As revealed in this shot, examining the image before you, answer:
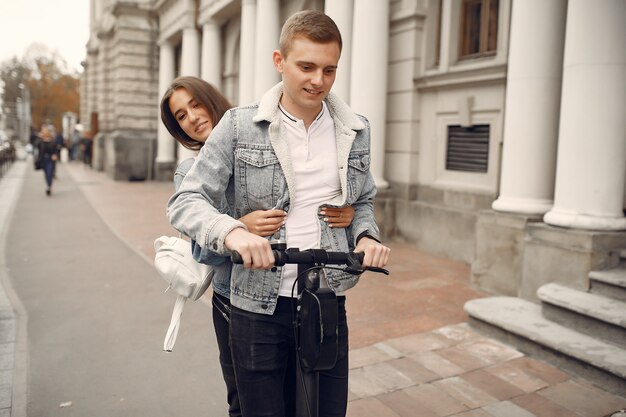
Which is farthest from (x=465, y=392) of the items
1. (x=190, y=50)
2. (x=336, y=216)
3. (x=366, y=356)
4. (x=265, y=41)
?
(x=190, y=50)

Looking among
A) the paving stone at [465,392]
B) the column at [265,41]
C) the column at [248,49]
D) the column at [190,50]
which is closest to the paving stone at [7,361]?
the paving stone at [465,392]

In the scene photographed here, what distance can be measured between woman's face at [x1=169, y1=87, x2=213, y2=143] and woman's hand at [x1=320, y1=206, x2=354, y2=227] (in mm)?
755

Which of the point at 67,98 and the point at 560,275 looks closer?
the point at 560,275

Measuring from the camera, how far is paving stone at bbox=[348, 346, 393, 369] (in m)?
4.32

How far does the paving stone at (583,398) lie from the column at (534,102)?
2271mm

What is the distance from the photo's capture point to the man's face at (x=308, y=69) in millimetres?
1849

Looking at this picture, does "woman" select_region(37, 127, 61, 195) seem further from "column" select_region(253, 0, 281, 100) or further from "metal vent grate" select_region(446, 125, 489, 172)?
"metal vent grate" select_region(446, 125, 489, 172)

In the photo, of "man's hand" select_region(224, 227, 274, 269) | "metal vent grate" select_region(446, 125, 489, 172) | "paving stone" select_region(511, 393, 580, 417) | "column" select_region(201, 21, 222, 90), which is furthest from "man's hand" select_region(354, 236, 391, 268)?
"column" select_region(201, 21, 222, 90)

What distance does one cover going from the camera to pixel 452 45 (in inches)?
335

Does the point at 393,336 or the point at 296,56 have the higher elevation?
the point at 296,56

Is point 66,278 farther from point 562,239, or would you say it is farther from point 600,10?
point 600,10

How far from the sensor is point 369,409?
360 centimetres

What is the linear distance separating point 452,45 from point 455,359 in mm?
5492

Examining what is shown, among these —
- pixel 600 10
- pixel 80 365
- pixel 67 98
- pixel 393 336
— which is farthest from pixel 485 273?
pixel 67 98
